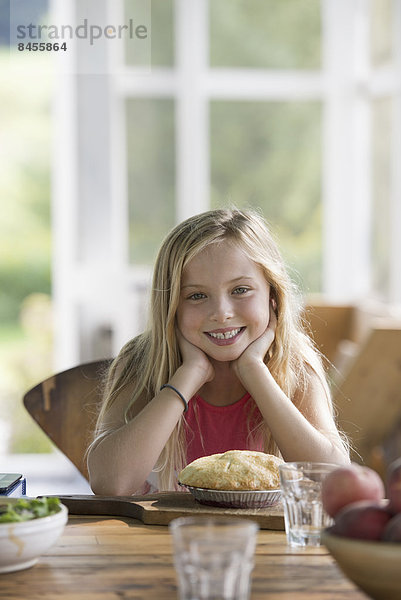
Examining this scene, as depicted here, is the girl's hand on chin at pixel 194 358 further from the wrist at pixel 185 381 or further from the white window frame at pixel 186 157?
the white window frame at pixel 186 157

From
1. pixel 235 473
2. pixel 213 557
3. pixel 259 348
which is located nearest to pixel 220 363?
pixel 259 348

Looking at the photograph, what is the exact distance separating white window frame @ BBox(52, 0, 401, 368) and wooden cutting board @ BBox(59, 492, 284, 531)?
378 cm

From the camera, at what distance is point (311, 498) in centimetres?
125

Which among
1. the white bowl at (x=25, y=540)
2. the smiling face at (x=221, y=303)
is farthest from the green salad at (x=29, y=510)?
the smiling face at (x=221, y=303)

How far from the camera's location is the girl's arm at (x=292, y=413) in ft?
5.70

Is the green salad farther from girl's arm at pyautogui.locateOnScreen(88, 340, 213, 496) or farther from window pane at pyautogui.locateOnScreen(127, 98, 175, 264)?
window pane at pyautogui.locateOnScreen(127, 98, 175, 264)

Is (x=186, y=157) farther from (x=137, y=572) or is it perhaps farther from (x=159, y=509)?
(x=137, y=572)

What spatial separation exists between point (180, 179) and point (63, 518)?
4.39 metres

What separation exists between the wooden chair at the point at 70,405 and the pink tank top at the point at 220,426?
23 cm

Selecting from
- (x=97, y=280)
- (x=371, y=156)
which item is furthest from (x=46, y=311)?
(x=371, y=156)

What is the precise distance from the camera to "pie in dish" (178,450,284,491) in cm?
142

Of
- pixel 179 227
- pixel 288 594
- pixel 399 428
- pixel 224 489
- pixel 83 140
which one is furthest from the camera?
pixel 83 140

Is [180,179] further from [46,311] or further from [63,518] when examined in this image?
[63,518]

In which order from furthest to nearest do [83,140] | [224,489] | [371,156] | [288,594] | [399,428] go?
[371,156] < [83,140] < [399,428] < [224,489] < [288,594]
